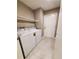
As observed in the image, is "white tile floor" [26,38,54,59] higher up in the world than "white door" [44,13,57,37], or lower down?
lower down

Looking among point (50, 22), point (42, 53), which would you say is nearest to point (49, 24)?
point (50, 22)

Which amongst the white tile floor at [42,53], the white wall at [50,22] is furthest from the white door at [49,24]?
the white tile floor at [42,53]

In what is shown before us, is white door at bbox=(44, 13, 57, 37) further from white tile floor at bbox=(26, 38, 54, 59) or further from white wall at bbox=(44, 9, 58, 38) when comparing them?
white tile floor at bbox=(26, 38, 54, 59)

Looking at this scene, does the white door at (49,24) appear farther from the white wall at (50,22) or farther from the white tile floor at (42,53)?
the white tile floor at (42,53)

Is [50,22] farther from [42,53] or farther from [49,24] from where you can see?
[42,53]

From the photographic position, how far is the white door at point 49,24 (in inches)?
219

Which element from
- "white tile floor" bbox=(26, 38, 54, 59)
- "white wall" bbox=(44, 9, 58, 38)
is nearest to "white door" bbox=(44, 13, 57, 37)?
"white wall" bbox=(44, 9, 58, 38)

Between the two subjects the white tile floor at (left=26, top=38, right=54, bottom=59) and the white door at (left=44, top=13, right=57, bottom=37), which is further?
the white door at (left=44, top=13, right=57, bottom=37)

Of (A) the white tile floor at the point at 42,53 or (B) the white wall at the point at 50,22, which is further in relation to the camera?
(B) the white wall at the point at 50,22

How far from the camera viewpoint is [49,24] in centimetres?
577

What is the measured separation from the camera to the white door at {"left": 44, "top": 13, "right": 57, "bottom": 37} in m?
5.57
